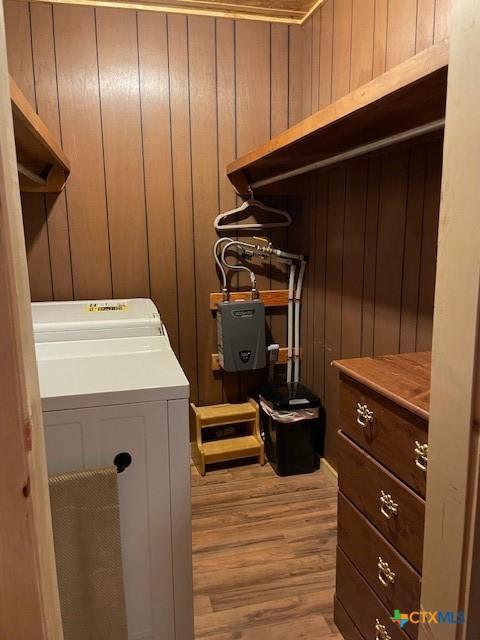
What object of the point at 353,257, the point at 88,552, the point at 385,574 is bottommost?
the point at 385,574

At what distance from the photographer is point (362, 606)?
1.50 meters

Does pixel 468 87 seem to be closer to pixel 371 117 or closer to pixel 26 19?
pixel 371 117

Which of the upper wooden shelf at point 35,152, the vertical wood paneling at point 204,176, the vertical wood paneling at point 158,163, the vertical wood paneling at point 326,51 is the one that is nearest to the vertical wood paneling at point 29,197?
the upper wooden shelf at point 35,152

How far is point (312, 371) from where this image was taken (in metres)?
2.90

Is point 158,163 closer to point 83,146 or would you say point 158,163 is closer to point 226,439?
point 83,146

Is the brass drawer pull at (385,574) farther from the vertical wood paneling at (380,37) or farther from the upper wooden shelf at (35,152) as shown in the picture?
the vertical wood paneling at (380,37)

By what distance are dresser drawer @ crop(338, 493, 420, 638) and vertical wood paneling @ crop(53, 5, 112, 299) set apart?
6.06 feet

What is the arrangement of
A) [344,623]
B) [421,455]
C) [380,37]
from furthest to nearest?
[380,37] → [344,623] → [421,455]

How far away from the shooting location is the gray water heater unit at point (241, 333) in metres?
2.75

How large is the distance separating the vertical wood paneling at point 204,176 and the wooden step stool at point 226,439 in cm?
16

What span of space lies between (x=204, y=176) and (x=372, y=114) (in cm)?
156

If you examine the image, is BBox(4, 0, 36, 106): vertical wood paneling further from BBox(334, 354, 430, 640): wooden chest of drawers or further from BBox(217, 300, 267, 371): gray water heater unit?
BBox(334, 354, 430, 640): wooden chest of drawers

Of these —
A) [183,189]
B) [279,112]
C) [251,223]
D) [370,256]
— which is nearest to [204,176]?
[183,189]

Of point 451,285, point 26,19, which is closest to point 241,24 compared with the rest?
point 26,19
